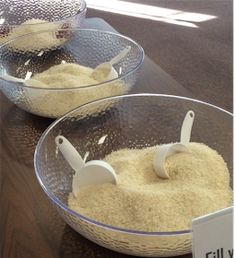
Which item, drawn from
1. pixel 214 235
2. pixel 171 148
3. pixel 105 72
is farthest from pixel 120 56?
pixel 214 235

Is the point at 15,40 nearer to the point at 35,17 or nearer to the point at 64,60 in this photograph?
the point at 64,60

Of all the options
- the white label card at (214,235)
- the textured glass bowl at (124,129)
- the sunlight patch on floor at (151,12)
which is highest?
the white label card at (214,235)

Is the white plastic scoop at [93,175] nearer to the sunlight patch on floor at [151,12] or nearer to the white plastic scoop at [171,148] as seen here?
the white plastic scoop at [171,148]

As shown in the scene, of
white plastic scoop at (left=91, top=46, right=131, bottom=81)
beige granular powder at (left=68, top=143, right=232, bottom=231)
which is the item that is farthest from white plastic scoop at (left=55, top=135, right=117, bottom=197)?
white plastic scoop at (left=91, top=46, right=131, bottom=81)

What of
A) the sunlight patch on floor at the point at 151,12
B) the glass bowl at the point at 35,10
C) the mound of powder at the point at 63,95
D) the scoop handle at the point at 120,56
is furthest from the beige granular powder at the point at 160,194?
the sunlight patch on floor at the point at 151,12

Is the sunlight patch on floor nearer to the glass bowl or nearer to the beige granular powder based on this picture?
the glass bowl

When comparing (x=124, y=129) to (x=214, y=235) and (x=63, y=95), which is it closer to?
(x=63, y=95)

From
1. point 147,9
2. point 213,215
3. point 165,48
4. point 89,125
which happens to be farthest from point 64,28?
point 147,9
